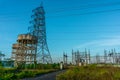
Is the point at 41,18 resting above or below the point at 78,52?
above

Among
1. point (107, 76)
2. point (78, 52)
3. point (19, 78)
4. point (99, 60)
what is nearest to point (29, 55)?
point (78, 52)

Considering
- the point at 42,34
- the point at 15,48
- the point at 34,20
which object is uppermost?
the point at 34,20

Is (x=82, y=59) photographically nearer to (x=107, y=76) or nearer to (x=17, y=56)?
(x=17, y=56)

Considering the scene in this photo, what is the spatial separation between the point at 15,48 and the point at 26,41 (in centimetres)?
565

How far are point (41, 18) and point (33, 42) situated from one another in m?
7.62

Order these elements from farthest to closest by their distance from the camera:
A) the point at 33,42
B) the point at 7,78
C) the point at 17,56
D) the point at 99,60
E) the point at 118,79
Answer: the point at 17,56 < the point at 33,42 < the point at 99,60 < the point at 7,78 < the point at 118,79

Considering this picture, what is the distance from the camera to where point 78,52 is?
5025 centimetres

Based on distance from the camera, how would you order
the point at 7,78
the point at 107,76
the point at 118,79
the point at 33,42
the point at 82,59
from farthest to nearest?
the point at 33,42
the point at 82,59
the point at 7,78
the point at 107,76
the point at 118,79

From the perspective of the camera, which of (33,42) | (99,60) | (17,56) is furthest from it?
(17,56)

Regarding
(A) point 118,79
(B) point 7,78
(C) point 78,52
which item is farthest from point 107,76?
(C) point 78,52

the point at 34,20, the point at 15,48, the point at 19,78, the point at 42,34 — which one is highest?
the point at 34,20

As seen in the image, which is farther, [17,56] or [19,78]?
[17,56]

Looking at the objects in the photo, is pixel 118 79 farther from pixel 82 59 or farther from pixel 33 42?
pixel 33 42

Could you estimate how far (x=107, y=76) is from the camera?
13.5 m
